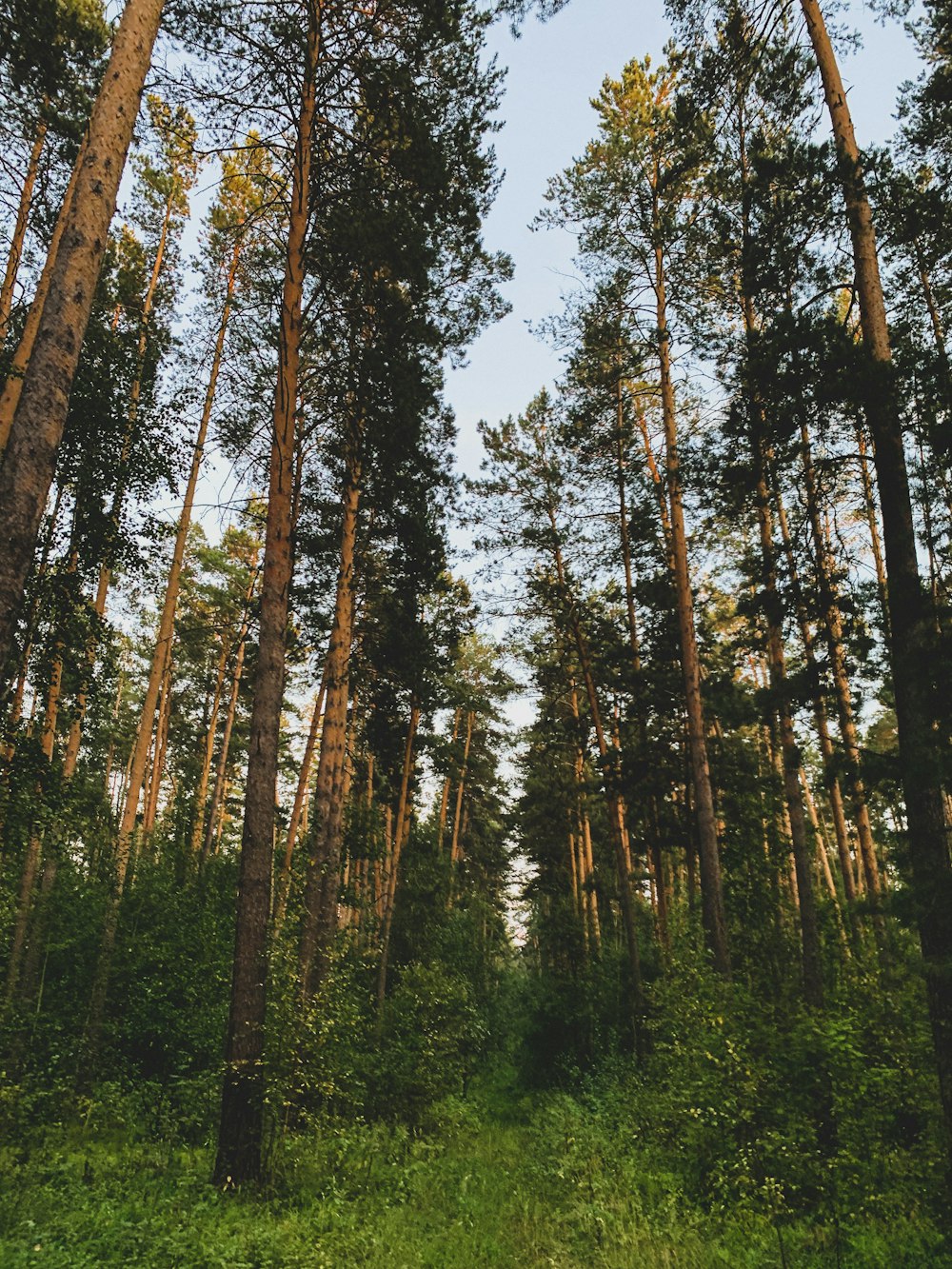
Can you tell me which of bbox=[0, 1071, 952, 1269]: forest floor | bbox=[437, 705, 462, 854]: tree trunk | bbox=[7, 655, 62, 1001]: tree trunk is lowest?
bbox=[0, 1071, 952, 1269]: forest floor

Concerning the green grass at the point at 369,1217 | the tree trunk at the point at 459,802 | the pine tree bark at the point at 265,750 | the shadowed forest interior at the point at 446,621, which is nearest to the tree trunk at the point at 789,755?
the shadowed forest interior at the point at 446,621

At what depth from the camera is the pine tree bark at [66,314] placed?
377 centimetres

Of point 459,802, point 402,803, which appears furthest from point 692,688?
point 459,802

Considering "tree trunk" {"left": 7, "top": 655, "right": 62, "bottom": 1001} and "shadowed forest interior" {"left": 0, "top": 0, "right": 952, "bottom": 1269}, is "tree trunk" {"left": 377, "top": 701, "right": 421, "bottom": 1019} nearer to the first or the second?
"shadowed forest interior" {"left": 0, "top": 0, "right": 952, "bottom": 1269}

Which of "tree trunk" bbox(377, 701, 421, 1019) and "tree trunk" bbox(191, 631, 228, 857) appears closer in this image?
"tree trunk" bbox(377, 701, 421, 1019)

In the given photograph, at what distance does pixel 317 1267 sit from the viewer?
15.6 ft

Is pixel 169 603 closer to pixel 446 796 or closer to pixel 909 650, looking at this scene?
pixel 909 650

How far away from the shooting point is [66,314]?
4.20m

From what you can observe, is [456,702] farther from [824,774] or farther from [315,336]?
[824,774]

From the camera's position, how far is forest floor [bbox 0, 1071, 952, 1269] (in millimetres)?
4766

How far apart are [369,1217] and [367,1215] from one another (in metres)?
0.05

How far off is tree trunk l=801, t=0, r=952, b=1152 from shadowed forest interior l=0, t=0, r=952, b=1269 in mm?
36

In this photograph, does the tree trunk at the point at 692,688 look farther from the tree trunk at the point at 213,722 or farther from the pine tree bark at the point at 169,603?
the tree trunk at the point at 213,722

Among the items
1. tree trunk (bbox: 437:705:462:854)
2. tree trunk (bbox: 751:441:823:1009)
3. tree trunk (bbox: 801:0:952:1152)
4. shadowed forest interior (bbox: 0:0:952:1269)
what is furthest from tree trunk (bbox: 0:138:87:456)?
tree trunk (bbox: 437:705:462:854)
